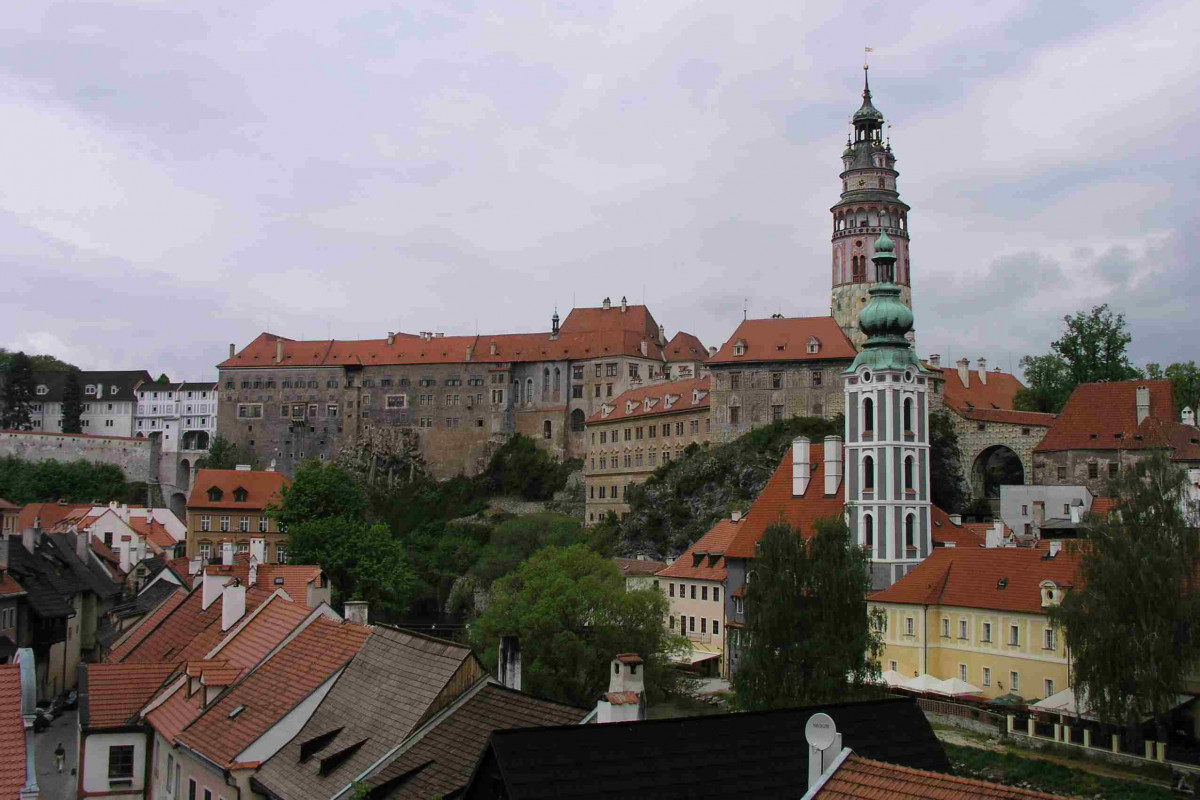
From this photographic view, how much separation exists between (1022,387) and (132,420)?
77675 millimetres

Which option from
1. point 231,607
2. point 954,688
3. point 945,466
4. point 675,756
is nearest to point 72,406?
point 945,466

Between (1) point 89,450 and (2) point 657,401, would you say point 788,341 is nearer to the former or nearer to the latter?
(2) point 657,401

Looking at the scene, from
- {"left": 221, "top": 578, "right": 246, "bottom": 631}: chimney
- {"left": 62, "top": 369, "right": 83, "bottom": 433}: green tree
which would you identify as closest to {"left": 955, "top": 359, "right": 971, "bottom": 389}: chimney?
{"left": 221, "top": 578, "right": 246, "bottom": 631}: chimney

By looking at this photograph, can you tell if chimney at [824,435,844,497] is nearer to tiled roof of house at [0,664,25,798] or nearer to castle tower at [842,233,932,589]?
castle tower at [842,233,932,589]

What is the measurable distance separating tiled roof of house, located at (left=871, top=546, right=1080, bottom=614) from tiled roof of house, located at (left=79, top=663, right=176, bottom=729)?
23096 millimetres

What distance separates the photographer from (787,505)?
157ft

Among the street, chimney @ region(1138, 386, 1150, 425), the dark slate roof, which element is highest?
chimney @ region(1138, 386, 1150, 425)

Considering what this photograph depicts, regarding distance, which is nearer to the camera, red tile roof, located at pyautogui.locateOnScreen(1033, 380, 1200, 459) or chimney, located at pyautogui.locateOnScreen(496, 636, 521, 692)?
chimney, located at pyautogui.locateOnScreen(496, 636, 521, 692)

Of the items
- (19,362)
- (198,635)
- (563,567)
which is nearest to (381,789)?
(198,635)

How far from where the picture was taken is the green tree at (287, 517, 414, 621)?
49188 mm

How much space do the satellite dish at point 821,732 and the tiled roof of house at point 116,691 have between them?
1486 centimetres

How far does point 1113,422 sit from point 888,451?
63.1ft

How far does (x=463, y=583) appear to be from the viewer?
73000 millimetres

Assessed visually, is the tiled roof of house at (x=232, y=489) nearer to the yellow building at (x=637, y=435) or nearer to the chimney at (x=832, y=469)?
the yellow building at (x=637, y=435)
